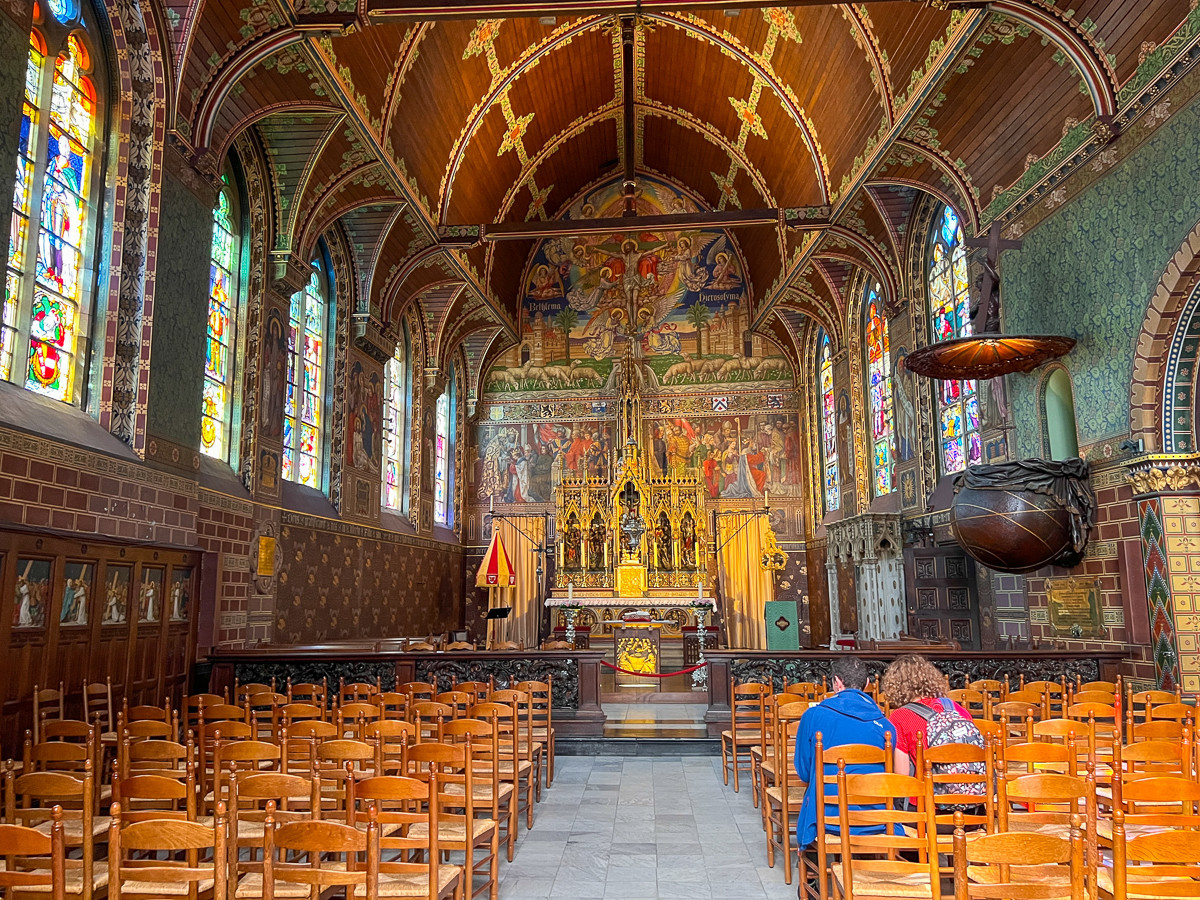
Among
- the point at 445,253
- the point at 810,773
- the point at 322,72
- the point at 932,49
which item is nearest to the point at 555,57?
the point at 445,253

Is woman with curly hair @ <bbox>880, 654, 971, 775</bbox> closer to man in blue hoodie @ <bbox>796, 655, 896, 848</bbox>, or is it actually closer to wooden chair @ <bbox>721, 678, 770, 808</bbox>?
man in blue hoodie @ <bbox>796, 655, 896, 848</bbox>

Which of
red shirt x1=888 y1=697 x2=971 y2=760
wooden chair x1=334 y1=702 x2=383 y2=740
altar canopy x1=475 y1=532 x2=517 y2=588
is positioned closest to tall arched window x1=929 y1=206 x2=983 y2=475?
altar canopy x1=475 y1=532 x2=517 y2=588

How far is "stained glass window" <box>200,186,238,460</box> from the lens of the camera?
12.5 metres

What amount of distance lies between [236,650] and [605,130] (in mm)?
16024

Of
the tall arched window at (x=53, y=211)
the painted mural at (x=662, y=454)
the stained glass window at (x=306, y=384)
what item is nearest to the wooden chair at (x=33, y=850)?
the tall arched window at (x=53, y=211)

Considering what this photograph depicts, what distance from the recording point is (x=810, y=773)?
4.99m

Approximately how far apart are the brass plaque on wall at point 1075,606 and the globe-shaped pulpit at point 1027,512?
626 millimetres

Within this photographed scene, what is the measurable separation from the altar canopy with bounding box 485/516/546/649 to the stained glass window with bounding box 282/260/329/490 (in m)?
7.34

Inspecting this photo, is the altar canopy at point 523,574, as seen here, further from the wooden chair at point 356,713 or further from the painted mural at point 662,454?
the wooden chair at point 356,713

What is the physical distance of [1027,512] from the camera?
10180 millimetres

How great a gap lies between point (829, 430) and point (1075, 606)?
10.8 m

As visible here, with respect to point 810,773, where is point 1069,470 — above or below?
above

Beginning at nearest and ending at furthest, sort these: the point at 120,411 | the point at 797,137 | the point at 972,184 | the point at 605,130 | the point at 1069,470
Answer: the point at 120,411
the point at 1069,470
the point at 972,184
the point at 797,137
the point at 605,130

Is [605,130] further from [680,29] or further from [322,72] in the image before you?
[322,72]
